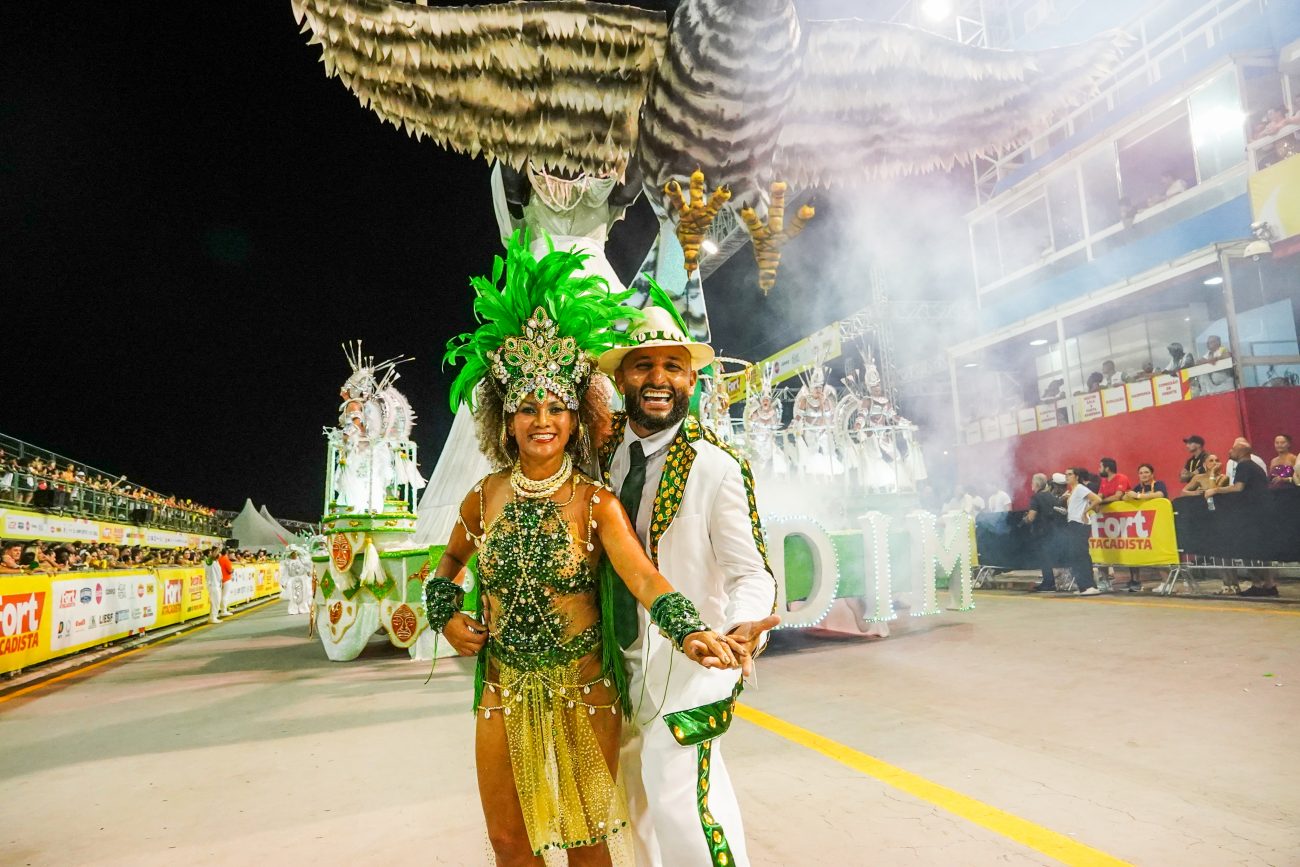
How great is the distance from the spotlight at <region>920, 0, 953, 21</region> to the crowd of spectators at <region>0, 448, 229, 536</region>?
2019cm

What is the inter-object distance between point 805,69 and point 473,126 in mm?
2641

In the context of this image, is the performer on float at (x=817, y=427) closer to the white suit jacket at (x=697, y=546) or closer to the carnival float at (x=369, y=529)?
the carnival float at (x=369, y=529)

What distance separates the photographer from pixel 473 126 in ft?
17.3

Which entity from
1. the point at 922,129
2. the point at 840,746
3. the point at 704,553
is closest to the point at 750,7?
the point at 922,129

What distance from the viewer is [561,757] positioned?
1985 mm

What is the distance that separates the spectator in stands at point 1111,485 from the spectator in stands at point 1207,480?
1038mm

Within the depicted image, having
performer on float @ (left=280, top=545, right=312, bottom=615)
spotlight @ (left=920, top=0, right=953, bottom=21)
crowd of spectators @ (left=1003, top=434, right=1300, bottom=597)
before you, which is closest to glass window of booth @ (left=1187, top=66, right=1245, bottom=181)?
spotlight @ (left=920, top=0, right=953, bottom=21)

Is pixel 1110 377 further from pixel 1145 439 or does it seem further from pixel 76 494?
pixel 76 494

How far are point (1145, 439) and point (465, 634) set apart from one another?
1508cm

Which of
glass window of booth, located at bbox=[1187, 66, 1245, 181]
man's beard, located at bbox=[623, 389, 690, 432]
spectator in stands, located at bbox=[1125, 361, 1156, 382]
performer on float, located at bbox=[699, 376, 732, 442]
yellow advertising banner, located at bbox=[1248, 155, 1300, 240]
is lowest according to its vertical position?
man's beard, located at bbox=[623, 389, 690, 432]

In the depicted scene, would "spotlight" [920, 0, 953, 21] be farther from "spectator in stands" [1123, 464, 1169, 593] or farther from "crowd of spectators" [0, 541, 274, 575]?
"crowd of spectators" [0, 541, 274, 575]

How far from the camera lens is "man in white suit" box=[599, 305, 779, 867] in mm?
1854

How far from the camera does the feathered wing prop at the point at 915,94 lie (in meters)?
5.71

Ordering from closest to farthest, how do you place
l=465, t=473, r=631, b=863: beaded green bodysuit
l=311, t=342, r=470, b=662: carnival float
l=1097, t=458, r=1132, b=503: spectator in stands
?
l=465, t=473, r=631, b=863: beaded green bodysuit, l=311, t=342, r=470, b=662: carnival float, l=1097, t=458, r=1132, b=503: spectator in stands
